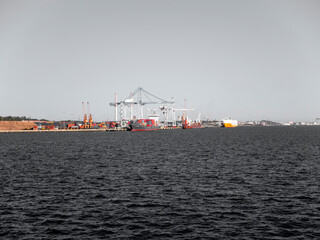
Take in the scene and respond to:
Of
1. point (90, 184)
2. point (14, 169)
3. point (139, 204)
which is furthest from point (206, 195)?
point (14, 169)

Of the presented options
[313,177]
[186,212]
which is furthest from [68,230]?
[313,177]

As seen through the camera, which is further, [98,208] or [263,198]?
[263,198]

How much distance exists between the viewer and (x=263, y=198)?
76.2ft

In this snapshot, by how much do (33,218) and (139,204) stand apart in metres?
6.94

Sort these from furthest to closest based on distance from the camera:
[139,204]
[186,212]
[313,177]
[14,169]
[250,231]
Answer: [14,169], [313,177], [139,204], [186,212], [250,231]

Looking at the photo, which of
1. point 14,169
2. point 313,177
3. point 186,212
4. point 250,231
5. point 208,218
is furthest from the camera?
point 14,169

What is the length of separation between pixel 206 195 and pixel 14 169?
2632 cm

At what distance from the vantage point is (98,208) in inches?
820

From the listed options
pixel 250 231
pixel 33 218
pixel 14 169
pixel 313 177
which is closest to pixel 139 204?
pixel 33 218

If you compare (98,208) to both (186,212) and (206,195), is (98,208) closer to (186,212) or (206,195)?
(186,212)

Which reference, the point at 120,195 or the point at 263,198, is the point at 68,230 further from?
the point at 263,198

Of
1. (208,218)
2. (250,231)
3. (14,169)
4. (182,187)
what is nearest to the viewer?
(250,231)

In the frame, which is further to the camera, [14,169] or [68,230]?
[14,169]

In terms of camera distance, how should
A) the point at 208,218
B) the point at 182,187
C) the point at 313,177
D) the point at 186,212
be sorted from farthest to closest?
the point at 313,177, the point at 182,187, the point at 186,212, the point at 208,218
